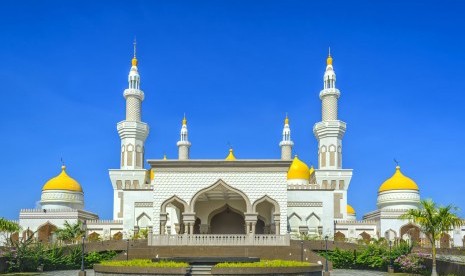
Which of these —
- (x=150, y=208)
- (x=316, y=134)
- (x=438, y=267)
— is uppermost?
(x=316, y=134)

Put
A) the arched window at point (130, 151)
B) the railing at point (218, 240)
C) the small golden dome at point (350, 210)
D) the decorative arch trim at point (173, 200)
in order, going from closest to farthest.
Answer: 1. the railing at point (218, 240)
2. the decorative arch trim at point (173, 200)
3. the arched window at point (130, 151)
4. the small golden dome at point (350, 210)

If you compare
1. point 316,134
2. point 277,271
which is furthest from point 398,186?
point 277,271

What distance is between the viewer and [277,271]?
18547 mm

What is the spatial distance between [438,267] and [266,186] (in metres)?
11.2

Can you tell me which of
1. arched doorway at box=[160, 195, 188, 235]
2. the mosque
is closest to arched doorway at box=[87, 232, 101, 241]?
the mosque

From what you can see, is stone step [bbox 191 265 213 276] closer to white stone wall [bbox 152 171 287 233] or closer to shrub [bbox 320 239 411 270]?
shrub [bbox 320 239 411 270]

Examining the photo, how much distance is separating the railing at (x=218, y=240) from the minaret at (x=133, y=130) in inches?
806

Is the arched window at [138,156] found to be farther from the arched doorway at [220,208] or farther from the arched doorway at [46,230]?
the arched doorway at [220,208]

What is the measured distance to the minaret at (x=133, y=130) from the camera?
161 feet

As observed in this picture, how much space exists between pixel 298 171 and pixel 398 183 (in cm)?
819

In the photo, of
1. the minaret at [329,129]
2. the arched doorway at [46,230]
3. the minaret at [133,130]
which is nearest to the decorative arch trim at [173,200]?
the minaret at [133,130]

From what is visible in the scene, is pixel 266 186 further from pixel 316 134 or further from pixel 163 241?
pixel 316 134

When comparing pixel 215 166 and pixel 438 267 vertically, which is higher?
pixel 215 166

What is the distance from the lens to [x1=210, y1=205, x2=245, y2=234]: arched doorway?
3769 cm
